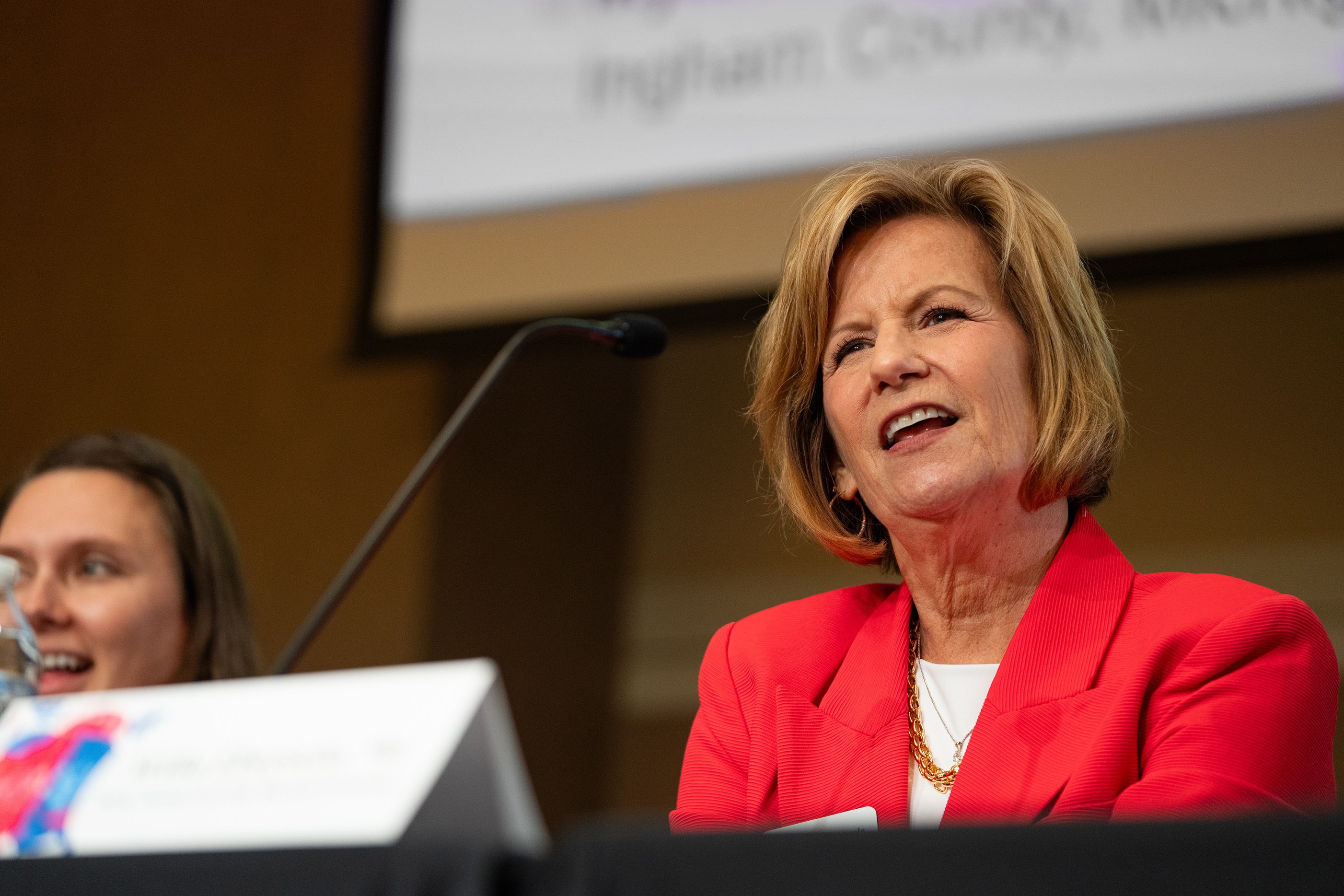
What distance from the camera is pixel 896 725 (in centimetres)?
145

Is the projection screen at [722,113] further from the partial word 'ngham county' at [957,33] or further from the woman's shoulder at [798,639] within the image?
the woman's shoulder at [798,639]

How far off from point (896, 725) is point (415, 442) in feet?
10.7

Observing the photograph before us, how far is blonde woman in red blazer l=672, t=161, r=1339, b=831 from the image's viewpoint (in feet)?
Answer: 4.22

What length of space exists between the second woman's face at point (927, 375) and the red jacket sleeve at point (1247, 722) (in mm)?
303

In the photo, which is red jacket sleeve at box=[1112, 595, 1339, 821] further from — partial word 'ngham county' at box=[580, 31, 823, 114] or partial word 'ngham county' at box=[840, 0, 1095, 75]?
partial word 'ngham county' at box=[580, 31, 823, 114]

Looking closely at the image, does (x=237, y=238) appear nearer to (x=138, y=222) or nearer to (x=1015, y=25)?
(x=138, y=222)

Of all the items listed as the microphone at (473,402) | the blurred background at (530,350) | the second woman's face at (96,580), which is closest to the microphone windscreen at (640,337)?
the microphone at (473,402)

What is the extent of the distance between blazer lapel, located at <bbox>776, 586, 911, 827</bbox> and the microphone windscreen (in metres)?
0.71

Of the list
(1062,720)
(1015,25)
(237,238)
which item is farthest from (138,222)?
(1062,720)

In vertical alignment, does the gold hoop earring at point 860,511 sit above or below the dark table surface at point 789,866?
below

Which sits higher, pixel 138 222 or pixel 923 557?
pixel 923 557

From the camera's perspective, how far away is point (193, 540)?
2.41m

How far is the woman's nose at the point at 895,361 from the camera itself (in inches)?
59.4

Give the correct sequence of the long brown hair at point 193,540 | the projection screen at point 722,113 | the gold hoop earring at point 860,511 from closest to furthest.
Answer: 1. the gold hoop earring at point 860,511
2. the long brown hair at point 193,540
3. the projection screen at point 722,113
